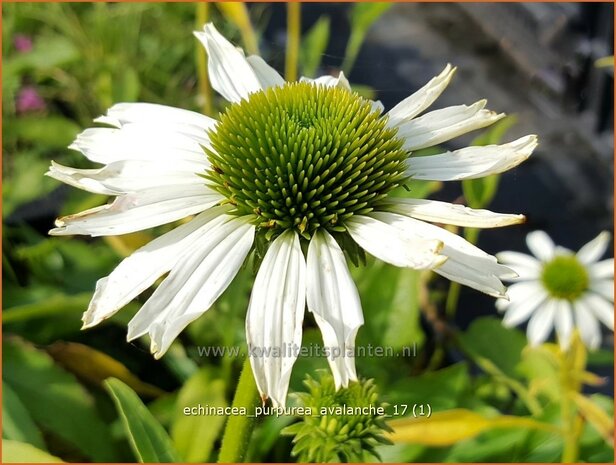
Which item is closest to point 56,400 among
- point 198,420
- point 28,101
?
point 198,420

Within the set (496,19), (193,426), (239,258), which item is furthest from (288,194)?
(496,19)

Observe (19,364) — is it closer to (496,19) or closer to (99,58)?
(99,58)

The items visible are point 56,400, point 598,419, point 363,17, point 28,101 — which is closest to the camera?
point 598,419

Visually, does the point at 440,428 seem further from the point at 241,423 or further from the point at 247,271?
the point at 247,271

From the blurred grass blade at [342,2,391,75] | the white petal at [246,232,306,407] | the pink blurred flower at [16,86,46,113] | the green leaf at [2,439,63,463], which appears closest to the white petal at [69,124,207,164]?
the white petal at [246,232,306,407]

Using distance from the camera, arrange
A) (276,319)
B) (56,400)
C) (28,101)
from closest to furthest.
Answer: (276,319) → (56,400) → (28,101)

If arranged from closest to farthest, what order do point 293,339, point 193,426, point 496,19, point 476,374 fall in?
point 293,339
point 193,426
point 476,374
point 496,19

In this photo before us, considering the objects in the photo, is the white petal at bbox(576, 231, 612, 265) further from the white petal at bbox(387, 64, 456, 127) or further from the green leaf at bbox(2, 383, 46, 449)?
the green leaf at bbox(2, 383, 46, 449)
